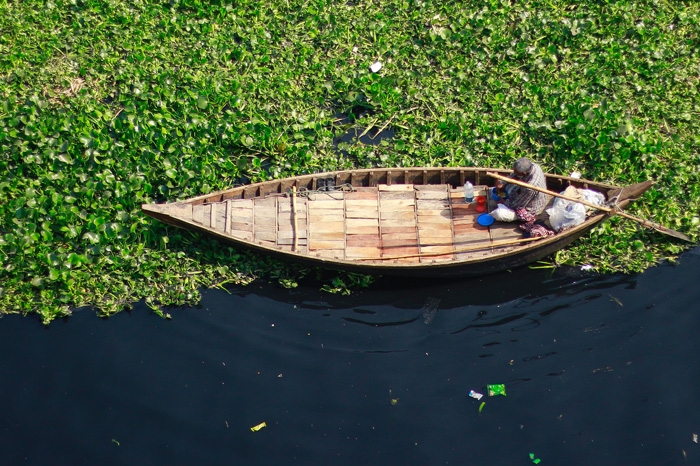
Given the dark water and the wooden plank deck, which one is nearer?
the dark water

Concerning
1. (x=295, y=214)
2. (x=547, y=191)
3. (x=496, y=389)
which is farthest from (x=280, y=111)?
(x=496, y=389)

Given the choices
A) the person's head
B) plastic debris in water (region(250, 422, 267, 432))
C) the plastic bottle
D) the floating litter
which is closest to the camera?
plastic debris in water (region(250, 422, 267, 432))

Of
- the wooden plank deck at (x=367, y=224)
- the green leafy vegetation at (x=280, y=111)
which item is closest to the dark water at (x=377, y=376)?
the green leafy vegetation at (x=280, y=111)

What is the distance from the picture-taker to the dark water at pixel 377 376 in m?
9.02

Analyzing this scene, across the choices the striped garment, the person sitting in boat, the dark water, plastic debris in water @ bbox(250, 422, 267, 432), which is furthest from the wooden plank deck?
plastic debris in water @ bbox(250, 422, 267, 432)

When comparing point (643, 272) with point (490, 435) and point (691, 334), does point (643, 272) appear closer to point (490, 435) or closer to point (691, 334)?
point (691, 334)

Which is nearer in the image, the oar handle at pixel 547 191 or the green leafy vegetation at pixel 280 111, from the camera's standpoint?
the oar handle at pixel 547 191

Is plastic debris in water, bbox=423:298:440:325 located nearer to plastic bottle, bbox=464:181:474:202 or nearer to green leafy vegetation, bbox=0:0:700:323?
green leafy vegetation, bbox=0:0:700:323

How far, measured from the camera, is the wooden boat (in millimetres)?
9680

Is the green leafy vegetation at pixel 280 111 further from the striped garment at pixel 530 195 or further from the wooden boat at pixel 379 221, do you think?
the striped garment at pixel 530 195

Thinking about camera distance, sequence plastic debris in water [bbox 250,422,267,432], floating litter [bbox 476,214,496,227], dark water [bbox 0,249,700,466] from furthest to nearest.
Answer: floating litter [bbox 476,214,496,227]
plastic debris in water [bbox 250,422,267,432]
dark water [bbox 0,249,700,466]

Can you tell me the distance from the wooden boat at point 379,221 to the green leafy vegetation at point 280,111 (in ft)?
1.47

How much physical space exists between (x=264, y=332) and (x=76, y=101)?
4383 millimetres

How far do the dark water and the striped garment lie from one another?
3.01 ft
